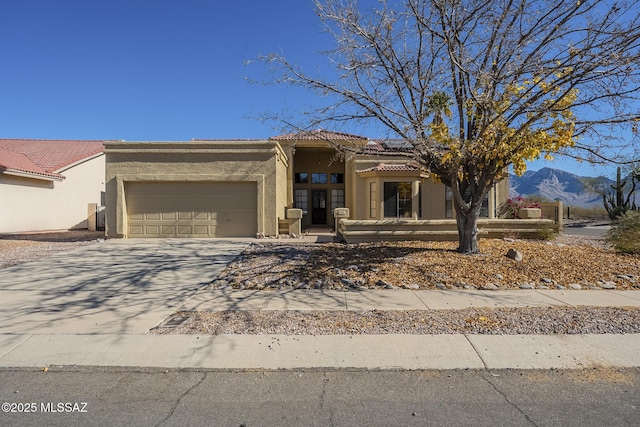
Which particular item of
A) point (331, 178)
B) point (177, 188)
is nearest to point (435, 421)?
point (177, 188)

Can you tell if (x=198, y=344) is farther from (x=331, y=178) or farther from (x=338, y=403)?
(x=331, y=178)

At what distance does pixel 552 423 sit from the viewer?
302 cm

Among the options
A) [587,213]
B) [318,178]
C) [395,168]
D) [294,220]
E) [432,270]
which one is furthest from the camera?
[587,213]

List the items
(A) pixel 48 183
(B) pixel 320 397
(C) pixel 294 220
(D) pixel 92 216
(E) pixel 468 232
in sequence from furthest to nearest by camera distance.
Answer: (D) pixel 92 216 → (A) pixel 48 183 → (C) pixel 294 220 → (E) pixel 468 232 → (B) pixel 320 397

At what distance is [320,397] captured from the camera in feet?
11.2

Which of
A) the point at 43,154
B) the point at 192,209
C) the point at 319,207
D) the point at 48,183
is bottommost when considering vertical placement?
the point at 192,209

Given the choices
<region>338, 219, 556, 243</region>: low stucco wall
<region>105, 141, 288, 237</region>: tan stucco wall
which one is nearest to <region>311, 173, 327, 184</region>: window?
<region>105, 141, 288, 237</region>: tan stucco wall

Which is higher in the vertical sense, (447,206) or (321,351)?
(447,206)

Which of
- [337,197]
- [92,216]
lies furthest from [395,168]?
[92,216]

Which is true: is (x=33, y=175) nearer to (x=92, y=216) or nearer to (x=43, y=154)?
(x=92, y=216)

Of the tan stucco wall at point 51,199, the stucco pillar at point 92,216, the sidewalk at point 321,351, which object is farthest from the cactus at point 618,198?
the tan stucco wall at point 51,199

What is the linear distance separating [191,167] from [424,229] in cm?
916

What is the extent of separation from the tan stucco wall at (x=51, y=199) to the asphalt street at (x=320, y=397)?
17.8 meters

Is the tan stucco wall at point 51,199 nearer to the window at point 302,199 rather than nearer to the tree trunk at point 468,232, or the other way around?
the window at point 302,199
